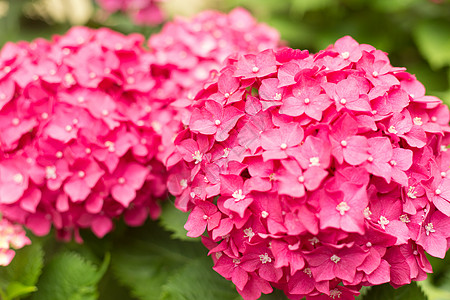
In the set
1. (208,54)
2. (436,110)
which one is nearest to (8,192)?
(208,54)

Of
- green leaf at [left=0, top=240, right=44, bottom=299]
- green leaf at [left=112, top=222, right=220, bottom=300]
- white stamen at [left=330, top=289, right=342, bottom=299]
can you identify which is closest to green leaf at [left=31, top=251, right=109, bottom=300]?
green leaf at [left=0, top=240, right=44, bottom=299]

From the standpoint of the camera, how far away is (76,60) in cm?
113

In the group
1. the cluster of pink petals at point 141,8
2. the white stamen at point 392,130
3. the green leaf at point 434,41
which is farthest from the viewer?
the cluster of pink petals at point 141,8

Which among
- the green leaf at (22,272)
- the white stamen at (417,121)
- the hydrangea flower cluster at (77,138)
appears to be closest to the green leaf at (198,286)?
the hydrangea flower cluster at (77,138)

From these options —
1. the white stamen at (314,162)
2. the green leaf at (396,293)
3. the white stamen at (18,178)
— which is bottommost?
the green leaf at (396,293)

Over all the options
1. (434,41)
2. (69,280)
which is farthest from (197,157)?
(434,41)

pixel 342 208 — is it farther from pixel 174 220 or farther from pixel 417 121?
pixel 174 220

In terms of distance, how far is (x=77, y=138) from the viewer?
1025 millimetres

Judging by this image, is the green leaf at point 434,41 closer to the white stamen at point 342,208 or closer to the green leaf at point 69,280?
the white stamen at point 342,208

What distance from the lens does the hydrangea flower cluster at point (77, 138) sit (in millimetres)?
1026

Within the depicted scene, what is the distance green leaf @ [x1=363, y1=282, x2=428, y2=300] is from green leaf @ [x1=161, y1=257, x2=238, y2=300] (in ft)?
1.00

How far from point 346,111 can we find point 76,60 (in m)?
0.69

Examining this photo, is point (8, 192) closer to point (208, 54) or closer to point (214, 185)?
point (214, 185)

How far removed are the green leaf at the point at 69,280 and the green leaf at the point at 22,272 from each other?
3 cm
